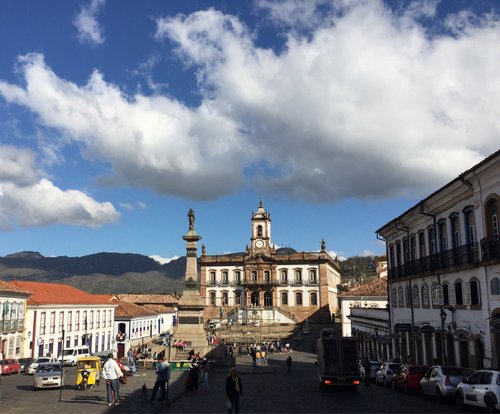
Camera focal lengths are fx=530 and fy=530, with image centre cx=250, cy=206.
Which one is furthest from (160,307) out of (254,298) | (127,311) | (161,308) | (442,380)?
(442,380)

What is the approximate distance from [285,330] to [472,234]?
52.8 meters

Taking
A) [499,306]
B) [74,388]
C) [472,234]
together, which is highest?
[472,234]

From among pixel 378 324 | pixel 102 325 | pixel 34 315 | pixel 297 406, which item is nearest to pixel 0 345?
pixel 34 315

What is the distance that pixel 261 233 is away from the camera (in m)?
91.2

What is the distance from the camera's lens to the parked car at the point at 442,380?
1834 centimetres

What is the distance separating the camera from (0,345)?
4350 cm

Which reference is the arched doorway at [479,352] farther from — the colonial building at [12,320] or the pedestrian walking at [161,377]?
the colonial building at [12,320]

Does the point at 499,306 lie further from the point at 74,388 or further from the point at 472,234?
the point at 74,388

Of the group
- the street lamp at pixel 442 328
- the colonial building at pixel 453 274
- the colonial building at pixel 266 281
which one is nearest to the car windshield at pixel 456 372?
the colonial building at pixel 453 274

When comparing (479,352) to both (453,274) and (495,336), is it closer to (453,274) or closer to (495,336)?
(495,336)

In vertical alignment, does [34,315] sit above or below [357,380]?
above

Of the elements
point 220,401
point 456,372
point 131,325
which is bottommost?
point 220,401

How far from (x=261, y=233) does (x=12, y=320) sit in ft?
167

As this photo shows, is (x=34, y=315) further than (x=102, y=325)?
No
